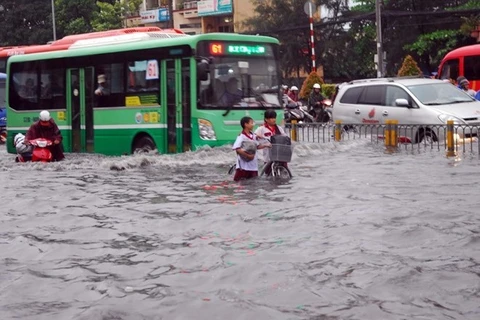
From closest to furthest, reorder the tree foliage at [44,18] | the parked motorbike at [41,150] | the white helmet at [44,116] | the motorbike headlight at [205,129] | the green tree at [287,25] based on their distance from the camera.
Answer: the motorbike headlight at [205,129], the white helmet at [44,116], the parked motorbike at [41,150], the green tree at [287,25], the tree foliage at [44,18]

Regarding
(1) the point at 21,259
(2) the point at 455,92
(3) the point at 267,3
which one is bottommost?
(1) the point at 21,259

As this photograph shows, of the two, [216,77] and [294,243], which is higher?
[216,77]

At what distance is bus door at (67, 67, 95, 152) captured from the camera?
22578mm

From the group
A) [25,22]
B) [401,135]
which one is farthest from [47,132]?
[25,22]

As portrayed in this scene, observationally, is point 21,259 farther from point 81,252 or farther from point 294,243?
point 294,243

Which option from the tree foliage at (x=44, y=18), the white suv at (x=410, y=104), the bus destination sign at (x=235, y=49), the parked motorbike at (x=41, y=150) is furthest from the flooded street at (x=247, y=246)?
the tree foliage at (x=44, y=18)

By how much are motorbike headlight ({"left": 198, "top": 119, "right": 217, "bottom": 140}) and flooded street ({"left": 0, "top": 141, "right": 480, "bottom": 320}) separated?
1819 millimetres

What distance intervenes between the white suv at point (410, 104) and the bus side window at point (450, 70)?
9.37 m

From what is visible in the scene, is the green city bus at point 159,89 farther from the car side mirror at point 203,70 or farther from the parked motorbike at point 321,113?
the parked motorbike at point 321,113

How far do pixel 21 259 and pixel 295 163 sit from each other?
9786mm

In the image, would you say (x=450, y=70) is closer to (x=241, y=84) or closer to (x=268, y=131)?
(x=241, y=84)

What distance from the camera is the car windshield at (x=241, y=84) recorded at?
1959 cm

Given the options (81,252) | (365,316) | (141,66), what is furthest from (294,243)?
(141,66)

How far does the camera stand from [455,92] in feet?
70.0
